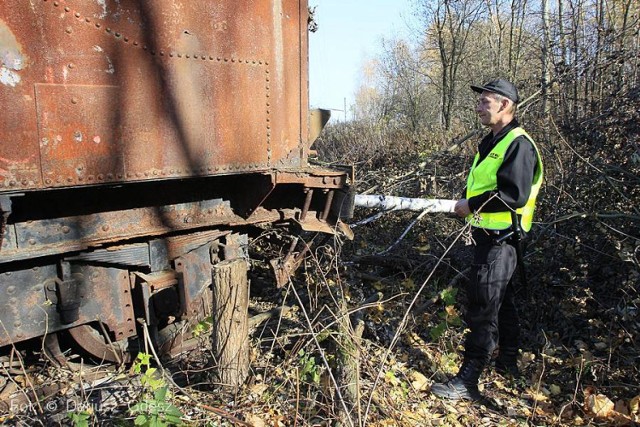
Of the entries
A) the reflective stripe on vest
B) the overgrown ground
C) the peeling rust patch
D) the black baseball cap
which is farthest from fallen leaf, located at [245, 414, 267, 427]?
the black baseball cap

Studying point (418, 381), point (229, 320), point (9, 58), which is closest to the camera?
point (9, 58)

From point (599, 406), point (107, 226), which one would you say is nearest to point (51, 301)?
point (107, 226)

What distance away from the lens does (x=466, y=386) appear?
3791mm

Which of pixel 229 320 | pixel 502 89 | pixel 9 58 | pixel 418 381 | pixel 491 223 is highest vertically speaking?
pixel 9 58

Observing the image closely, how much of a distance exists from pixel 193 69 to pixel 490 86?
2303 millimetres

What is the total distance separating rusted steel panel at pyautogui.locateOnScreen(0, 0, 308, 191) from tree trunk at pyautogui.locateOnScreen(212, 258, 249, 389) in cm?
87

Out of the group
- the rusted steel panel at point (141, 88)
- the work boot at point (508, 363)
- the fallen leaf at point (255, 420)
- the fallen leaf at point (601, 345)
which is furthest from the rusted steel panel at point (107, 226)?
the fallen leaf at point (601, 345)

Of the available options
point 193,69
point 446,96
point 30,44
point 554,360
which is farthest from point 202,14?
point 446,96

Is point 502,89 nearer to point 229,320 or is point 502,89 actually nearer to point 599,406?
point 599,406

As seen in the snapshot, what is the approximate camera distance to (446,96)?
1956 cm

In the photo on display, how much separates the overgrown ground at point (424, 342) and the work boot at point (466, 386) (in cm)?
9

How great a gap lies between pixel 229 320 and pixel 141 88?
5.93 ft

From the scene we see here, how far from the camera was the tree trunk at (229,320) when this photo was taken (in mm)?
3662

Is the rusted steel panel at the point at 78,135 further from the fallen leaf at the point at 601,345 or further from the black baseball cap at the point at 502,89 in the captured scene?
the fallen leaf at the point at 601,345
